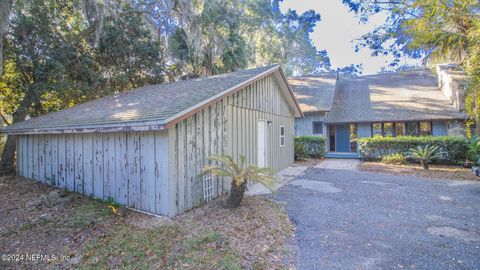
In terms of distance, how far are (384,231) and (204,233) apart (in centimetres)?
329

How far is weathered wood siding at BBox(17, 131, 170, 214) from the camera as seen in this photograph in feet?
16.3

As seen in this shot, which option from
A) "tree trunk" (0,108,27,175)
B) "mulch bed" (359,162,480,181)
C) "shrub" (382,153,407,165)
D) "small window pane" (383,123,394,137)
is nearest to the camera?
"mulch bed" (359,162,480,181)

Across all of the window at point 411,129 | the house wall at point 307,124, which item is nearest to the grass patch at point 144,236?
the house wall at point 307,124

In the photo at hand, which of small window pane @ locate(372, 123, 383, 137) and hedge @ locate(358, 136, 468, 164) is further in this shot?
small window pane @ locate(372, 123, 383, 137)

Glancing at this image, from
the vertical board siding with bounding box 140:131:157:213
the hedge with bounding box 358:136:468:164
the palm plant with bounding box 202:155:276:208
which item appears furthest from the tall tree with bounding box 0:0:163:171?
the hedge with bounding box 358:136:468:164

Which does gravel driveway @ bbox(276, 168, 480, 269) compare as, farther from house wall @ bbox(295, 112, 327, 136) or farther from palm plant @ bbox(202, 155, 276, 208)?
house wall @ bbox(295, 112, 327, 136)

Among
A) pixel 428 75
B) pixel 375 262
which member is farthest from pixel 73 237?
pixel 428 75

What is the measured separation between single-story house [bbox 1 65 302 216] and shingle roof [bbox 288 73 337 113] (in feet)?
26.2

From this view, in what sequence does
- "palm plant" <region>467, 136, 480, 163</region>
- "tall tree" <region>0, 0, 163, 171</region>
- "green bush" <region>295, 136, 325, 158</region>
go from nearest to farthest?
1. "palm plant" <region>467, 136, 480, 163</region>
2. "tall tree" <region>0, 0, 163, 171</region>
3. "green bush" <region>295, 136, 325, 158</region>

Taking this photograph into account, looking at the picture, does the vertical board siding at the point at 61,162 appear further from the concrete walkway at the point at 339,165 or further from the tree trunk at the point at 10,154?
the concrete walkway at the point at 339,165

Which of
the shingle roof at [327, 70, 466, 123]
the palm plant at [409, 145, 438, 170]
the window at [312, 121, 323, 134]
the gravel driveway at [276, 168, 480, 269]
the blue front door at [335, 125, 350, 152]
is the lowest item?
the gravel driveway at [276, 168, 480, 269]

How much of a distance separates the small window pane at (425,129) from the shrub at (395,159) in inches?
147

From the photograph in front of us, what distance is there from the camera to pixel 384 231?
442 centimetres

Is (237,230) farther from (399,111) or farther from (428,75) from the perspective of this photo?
(428,75)
